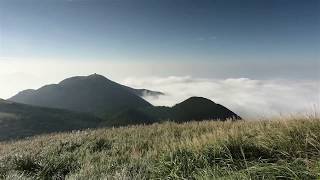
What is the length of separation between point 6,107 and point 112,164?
572 ft

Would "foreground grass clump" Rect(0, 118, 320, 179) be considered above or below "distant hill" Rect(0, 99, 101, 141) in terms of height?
below

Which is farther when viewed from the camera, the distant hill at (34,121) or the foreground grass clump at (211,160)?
the distant hill at (34,121)

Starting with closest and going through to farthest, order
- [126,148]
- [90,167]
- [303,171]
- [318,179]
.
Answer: [318,179] < [303,171] < [90,167] < [126,148]

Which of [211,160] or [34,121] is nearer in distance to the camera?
[211,160]

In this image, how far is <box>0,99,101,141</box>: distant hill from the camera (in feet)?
479

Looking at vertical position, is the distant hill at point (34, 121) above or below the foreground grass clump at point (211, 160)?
above

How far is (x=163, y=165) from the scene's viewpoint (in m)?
11.1

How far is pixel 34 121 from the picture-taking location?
16925 cm

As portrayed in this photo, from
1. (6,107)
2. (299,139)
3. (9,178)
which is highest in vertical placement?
(6,107)

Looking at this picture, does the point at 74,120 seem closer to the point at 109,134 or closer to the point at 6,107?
the point at 6,107

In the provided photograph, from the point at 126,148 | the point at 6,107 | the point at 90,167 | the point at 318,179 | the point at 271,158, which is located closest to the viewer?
the point at 318,179

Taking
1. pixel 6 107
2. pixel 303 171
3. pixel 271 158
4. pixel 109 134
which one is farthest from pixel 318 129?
pixel 6 107

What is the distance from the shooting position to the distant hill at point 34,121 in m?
146

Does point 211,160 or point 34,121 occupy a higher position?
point 34,121
